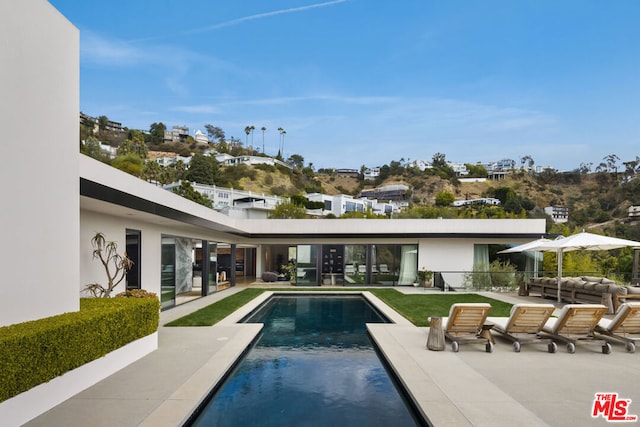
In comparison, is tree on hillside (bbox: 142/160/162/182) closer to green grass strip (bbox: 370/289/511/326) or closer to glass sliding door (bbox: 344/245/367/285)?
glass sliding door (bbox: 344/245/367/285)

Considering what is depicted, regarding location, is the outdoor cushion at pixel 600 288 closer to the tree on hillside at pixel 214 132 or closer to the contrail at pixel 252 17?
the contrail at pixel 252 17

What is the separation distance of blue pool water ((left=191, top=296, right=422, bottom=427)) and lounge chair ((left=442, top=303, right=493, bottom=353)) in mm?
1568

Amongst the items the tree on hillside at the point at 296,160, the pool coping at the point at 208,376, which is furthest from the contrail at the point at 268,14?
the tree on hillside at the point at 296,160

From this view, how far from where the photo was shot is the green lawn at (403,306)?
37.0ft

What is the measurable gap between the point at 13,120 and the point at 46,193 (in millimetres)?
954

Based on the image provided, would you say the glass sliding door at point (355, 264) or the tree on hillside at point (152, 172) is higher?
the tree on hillside at point (152, 172)

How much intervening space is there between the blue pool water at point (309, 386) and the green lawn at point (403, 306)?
177 cm

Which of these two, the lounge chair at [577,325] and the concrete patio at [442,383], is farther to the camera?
the lounge chair at [577,325]

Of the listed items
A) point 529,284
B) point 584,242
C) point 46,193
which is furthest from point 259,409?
point 529,284

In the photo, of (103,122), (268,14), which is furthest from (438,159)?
(268,14)

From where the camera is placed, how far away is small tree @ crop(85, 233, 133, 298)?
889 cm

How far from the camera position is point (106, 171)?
7207 millimetres

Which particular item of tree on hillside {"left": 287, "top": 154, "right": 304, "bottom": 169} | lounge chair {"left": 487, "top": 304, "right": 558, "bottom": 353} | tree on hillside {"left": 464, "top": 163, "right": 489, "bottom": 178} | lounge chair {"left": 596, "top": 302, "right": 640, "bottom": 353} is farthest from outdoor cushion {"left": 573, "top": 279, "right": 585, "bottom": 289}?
tree on hillside {"left": 287, "top": 154, "right": 304, "bottom": 169}

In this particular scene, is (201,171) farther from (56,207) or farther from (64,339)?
(64,339)
